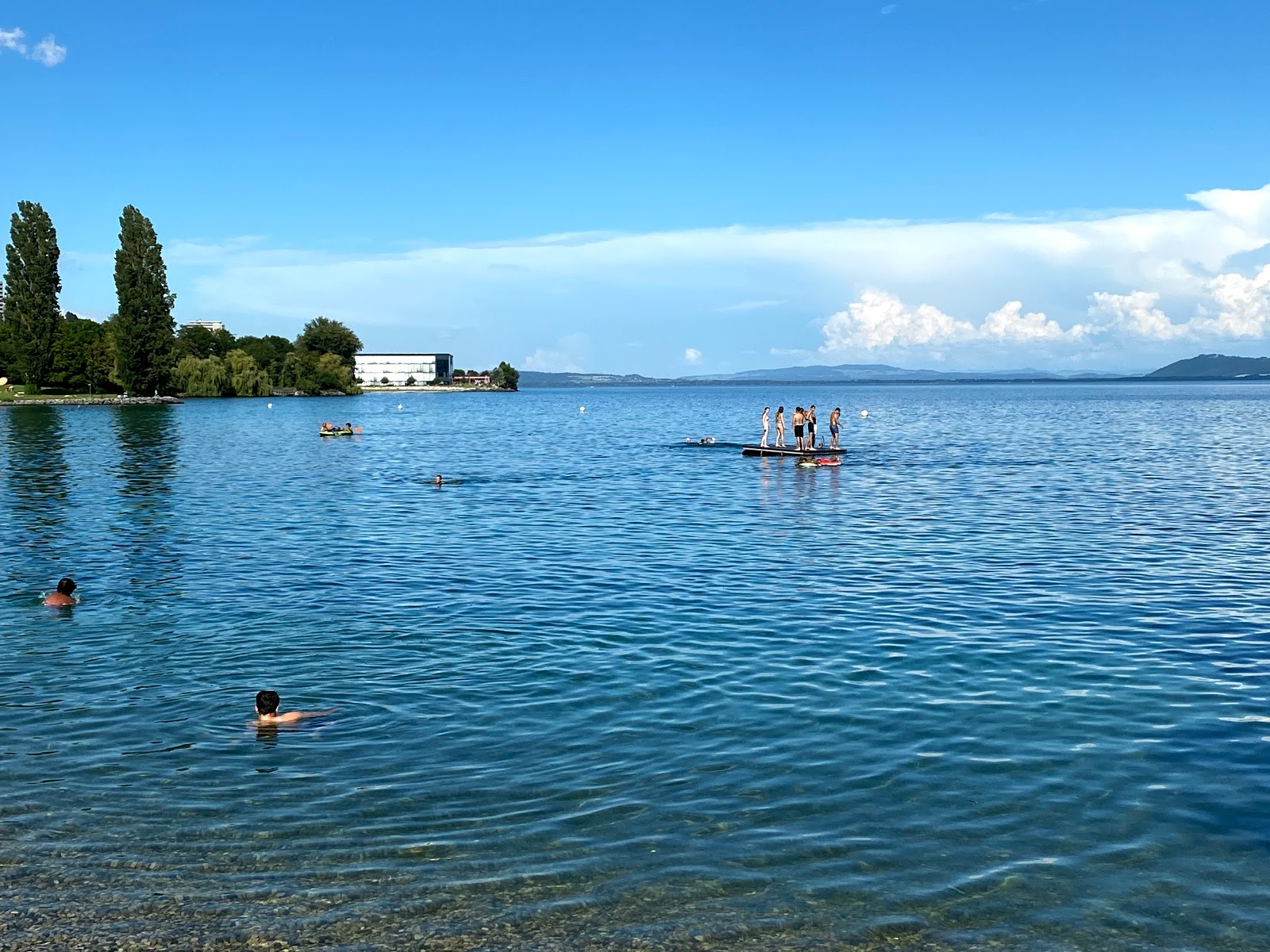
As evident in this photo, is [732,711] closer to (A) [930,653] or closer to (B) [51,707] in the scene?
(A) [930,653]

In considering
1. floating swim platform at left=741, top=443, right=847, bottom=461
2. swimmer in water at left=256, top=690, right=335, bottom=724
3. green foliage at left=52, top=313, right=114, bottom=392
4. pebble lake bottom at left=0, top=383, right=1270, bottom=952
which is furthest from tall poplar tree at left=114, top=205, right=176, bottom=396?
swimmer in water at left=256, top=690, right=335, bottom=724

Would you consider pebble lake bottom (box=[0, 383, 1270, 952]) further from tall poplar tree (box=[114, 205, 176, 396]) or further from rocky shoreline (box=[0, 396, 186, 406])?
rocky shoreline (box=[0, 396, 186, 406])

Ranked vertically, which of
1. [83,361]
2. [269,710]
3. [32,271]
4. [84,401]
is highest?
[32,271]

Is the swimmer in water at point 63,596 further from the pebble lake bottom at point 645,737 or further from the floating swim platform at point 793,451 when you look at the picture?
the floating swim platform at point 793,451

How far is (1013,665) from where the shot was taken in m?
19.3

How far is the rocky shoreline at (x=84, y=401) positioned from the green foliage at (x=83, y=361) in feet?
25.6

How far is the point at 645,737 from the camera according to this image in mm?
15805

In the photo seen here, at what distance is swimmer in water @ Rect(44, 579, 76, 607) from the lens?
24920 millimetres

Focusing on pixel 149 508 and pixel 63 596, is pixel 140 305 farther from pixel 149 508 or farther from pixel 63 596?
pixel 63 596

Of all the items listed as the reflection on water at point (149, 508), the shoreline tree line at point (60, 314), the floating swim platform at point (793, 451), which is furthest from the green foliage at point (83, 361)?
the floating swim platform at point (793, 451)

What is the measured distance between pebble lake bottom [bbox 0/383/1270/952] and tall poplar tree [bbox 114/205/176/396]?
120 metres

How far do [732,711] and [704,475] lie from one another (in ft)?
140

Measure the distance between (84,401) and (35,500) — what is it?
12469 centimetres

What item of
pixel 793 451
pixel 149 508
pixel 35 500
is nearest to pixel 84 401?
pixel 35 500
